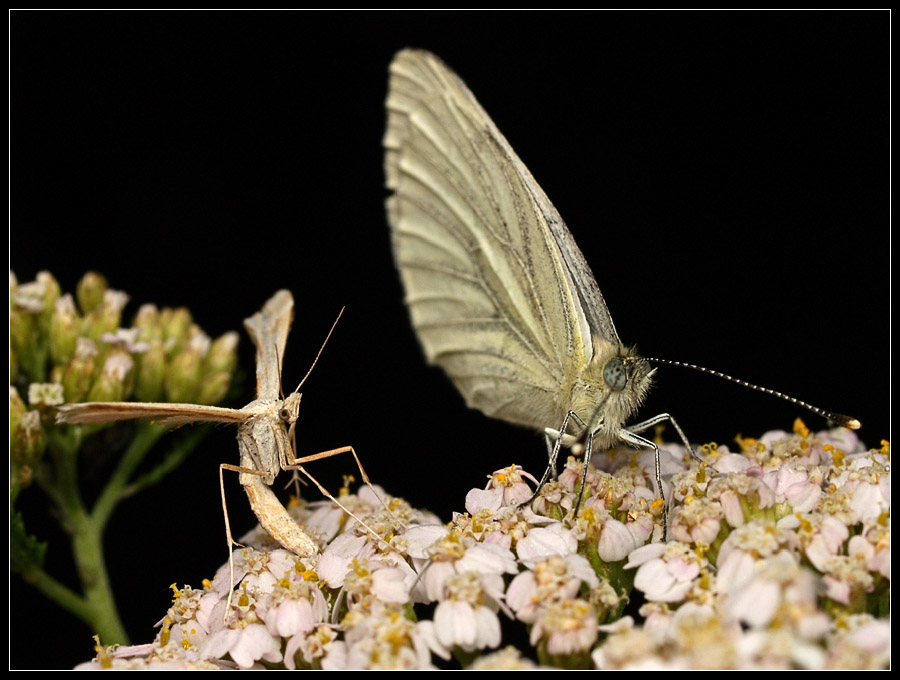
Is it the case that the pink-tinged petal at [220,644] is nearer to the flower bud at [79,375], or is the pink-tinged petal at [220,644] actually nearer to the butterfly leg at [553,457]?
the butterfly leg at [553,457]

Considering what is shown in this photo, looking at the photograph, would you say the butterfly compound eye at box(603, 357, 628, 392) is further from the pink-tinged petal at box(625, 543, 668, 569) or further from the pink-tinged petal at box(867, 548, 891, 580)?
the pink-tinged petal at box(867, 548, 891, 580)

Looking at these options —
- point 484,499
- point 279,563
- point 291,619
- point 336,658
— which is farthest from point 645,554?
point 279,563

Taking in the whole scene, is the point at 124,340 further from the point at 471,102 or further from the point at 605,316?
the point at 605,316

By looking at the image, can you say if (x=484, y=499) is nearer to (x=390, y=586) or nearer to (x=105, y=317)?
(x=390, y=586)

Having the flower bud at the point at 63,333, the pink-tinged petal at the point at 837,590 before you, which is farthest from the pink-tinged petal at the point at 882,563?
the flower bud at the point at 63,333

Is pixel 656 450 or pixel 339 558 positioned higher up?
pixel 656 450
